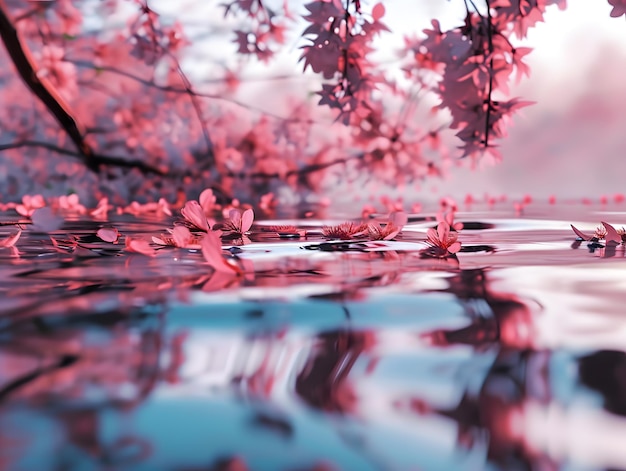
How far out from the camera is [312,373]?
1.27 feet

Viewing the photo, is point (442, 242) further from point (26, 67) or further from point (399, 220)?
point (26, 67)

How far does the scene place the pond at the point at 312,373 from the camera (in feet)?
0.95

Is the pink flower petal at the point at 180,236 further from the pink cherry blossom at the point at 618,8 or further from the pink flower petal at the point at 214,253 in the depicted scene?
the pink cherry blossom at the point at 618,8

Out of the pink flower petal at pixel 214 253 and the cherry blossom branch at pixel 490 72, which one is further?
the cherry blossom branch at pixel 490 72

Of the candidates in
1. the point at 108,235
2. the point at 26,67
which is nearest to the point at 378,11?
the point at 108,235

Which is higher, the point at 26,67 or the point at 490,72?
the point at 26,67

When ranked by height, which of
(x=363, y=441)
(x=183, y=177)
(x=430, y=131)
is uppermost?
(x=430, y=131)

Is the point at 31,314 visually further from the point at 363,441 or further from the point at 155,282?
the point at 363,441

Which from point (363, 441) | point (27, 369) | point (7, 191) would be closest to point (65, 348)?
point (27, 369)

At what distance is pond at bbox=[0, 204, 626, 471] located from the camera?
290 mm

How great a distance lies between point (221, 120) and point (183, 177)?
22.7 inches

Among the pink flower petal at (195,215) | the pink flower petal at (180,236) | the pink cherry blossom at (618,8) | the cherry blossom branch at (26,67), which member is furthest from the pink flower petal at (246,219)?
the cherry blossom branch at (26,67)

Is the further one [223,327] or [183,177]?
[183,177]

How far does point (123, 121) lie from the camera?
3898 mm
